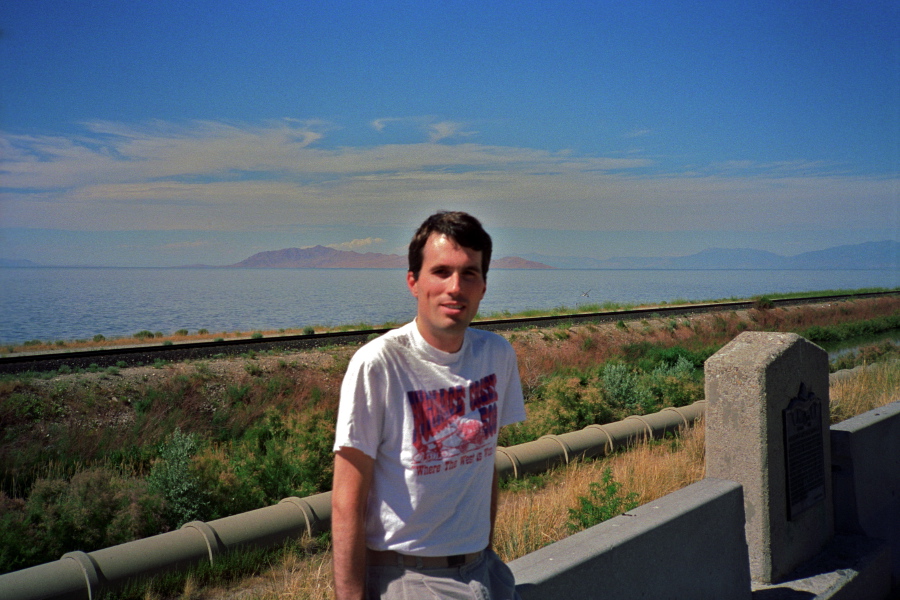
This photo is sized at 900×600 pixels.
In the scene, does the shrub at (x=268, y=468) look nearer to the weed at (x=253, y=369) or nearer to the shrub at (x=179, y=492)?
the shrub at (x=179, y=492)

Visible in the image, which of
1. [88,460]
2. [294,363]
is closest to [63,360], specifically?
[294,363]

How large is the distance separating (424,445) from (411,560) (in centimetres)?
40

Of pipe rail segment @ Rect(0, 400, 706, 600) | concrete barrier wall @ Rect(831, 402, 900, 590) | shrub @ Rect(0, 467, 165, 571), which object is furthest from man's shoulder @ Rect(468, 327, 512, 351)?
concrete barrier wall @ Rect(831, 402, 900, 590)

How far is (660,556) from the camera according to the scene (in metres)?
4.46

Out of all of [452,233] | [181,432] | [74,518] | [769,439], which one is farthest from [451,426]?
[181,432]

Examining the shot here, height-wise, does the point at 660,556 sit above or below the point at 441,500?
below

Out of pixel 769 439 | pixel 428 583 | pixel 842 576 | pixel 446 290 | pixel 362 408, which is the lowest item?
pixel 842 576

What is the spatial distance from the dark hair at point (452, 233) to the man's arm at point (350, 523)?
0.71 meters

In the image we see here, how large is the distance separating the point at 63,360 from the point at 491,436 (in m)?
15.4

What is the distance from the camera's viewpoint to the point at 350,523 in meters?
2.40

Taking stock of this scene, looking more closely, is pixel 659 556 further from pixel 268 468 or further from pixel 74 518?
pixel 268 468

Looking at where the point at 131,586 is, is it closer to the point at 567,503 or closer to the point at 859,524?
the point at 567,503

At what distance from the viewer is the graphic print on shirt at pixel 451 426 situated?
2527mm

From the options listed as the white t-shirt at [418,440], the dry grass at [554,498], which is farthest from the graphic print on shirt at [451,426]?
the dry grass at [554,498]
